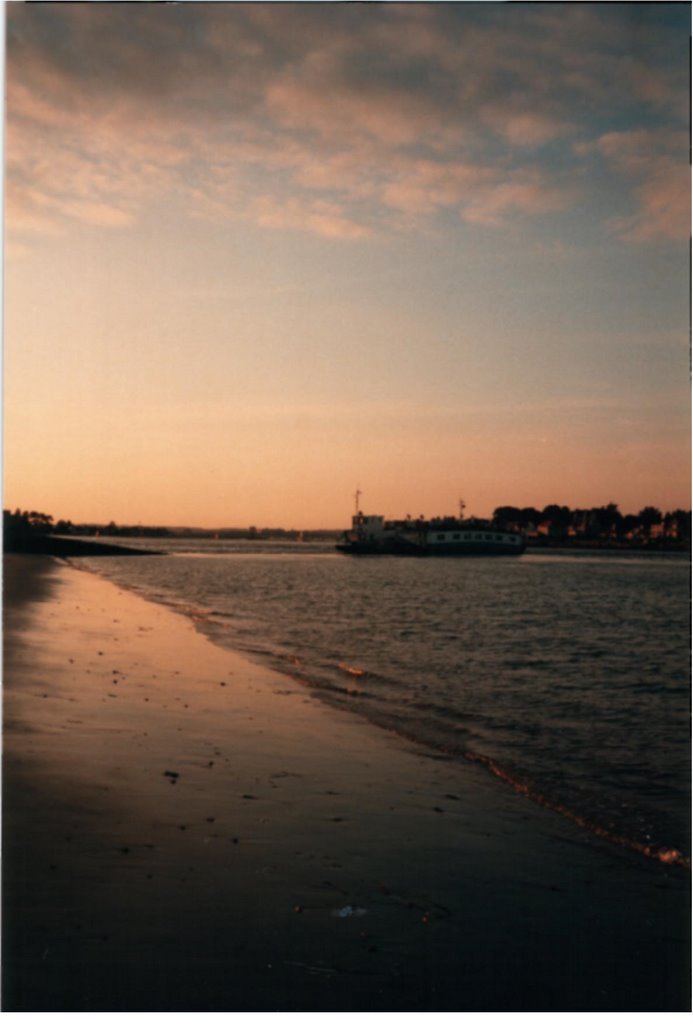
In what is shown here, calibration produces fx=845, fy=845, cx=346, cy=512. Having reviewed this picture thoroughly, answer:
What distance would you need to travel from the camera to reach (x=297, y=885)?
442cm

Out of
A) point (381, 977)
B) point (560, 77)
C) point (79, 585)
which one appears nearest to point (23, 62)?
point (560, 77)

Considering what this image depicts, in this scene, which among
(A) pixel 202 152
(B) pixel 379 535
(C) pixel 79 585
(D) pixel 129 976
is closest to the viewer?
(D) pixel 129 976

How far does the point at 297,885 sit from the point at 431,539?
11273 centimetres

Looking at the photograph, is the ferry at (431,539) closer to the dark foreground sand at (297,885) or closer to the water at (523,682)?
the water at (523,682)

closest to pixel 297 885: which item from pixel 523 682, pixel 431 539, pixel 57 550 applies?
pixel 523 682

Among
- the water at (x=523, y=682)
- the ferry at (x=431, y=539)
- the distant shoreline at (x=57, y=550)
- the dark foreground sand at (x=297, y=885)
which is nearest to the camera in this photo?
the dark foreground sand at (x=297, y=885)

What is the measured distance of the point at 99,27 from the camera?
17.3 ft

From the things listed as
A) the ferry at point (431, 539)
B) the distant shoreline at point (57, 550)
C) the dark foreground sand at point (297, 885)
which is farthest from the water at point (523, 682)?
the ferry at point (431, 539)

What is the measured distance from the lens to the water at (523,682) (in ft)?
25.2

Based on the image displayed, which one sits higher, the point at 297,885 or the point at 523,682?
the point at 297,885

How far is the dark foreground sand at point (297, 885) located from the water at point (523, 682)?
857 millimetres

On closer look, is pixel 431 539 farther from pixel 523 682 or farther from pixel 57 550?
pixel 523 682

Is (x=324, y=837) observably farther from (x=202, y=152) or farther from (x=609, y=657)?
(x=609, y=657)

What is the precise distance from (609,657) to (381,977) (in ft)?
53.8
